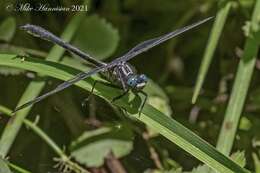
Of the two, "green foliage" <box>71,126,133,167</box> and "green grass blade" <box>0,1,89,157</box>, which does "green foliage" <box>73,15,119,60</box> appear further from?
"green foliage" <box>71,126,133,167</box>

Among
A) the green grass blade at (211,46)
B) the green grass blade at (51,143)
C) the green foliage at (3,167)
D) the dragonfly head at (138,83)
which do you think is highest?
the green grass blade at (211,46)

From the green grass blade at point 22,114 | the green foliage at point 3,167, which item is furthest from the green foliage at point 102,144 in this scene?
the green foliage at point 3,167

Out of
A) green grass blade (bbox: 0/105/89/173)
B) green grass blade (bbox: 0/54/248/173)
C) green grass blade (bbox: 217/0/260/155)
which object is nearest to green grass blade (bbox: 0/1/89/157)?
green grass blade (bbox: 0/105/89/173)

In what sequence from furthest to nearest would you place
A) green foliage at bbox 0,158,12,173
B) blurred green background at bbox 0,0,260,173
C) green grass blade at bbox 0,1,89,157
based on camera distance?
blurred green background at bbox 0,0,260,173, green grass blade at bbox 0,1,89,157, green foliage at bbox 0,158,12,173

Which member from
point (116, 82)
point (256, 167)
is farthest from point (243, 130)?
point (116, 82)

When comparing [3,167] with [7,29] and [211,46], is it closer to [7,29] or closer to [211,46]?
[7,29]

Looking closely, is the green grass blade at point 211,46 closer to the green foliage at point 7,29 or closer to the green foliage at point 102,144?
the green foliage at point 102,144

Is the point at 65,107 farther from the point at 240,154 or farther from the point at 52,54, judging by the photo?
the point at 240,154
